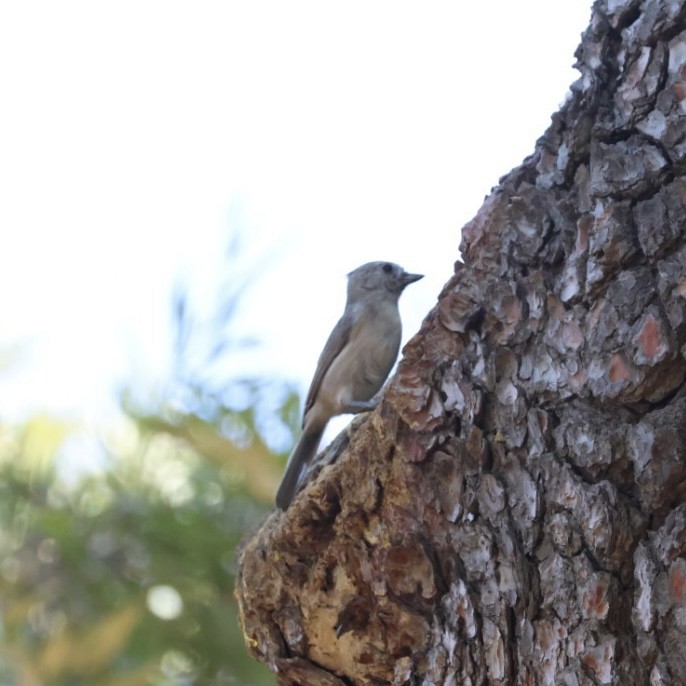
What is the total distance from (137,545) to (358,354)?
1.04 metres

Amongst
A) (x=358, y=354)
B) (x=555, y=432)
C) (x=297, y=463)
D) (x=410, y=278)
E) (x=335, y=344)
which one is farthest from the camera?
(x=410, y=278)

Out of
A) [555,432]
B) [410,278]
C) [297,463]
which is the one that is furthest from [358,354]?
[555,432]

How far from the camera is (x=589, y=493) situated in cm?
153

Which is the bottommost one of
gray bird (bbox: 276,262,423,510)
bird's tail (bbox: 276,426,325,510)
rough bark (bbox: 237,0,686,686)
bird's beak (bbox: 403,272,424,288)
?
rough bark (bbox: 237,0,686,686)

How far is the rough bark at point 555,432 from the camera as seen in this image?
1493mm

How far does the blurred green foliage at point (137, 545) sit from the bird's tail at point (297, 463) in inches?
2.9

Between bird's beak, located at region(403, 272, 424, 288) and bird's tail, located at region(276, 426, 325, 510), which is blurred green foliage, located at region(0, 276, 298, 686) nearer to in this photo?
bird's tail, located at region(276, 426, 325, 510)

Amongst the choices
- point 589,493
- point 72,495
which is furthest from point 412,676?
point 72,495

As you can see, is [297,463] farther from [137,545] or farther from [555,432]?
[555,432]

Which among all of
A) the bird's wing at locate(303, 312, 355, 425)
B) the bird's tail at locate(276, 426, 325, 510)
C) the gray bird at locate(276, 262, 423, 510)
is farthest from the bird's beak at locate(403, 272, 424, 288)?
the bird's tail at locate(276, 426, 325, 510)

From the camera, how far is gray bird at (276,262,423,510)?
130 inches

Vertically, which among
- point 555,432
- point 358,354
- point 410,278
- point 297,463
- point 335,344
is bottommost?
point 555,432

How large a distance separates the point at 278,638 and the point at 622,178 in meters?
1.13

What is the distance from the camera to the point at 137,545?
2.84 m
